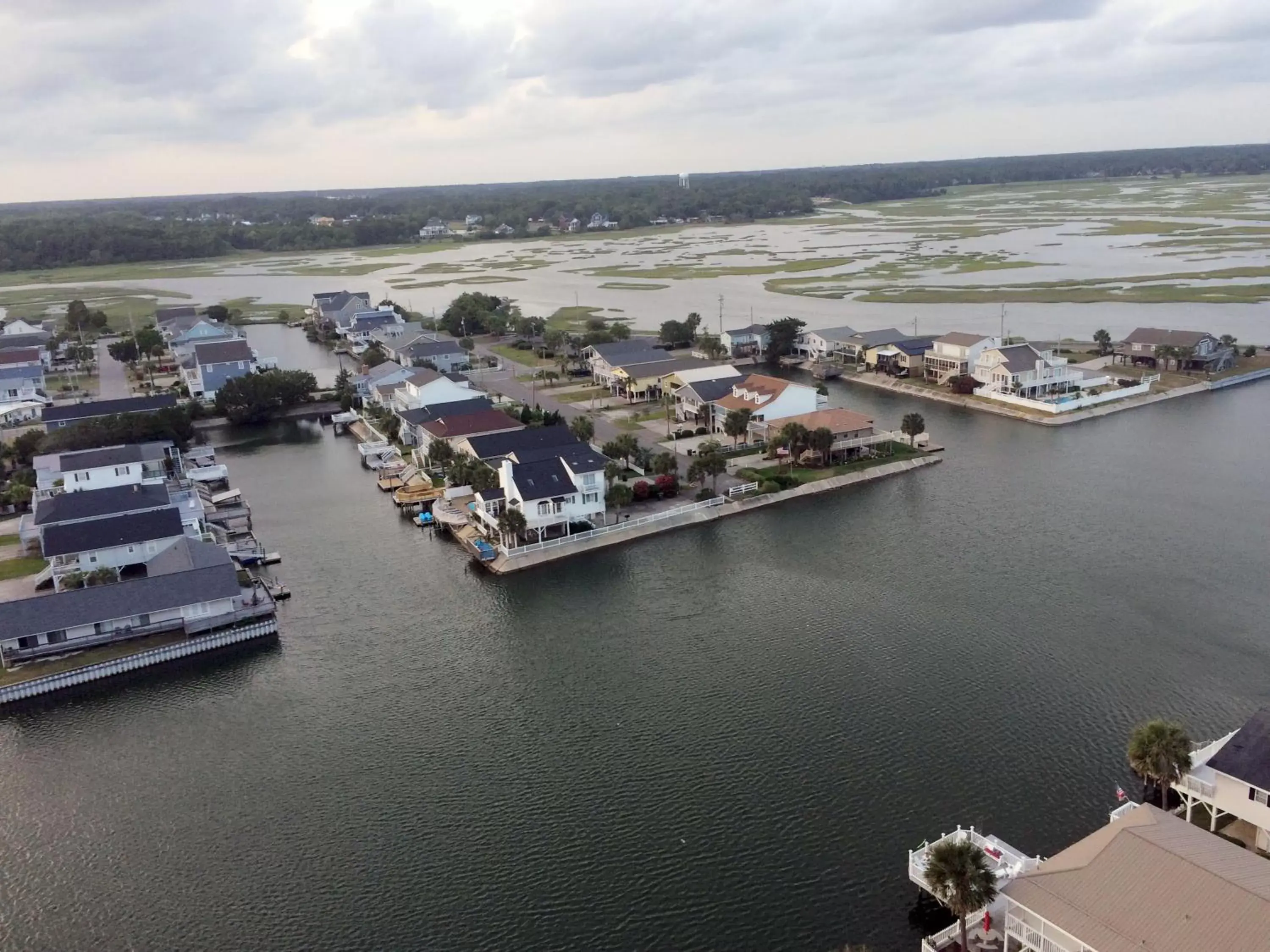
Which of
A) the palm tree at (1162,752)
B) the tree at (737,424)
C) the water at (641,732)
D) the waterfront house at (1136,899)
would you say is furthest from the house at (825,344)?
the waterfront house at (1136,899)

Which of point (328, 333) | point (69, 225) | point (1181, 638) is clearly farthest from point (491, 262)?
point (1181, 638)

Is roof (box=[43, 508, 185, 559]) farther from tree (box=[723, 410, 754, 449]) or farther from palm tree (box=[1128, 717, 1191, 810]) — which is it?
palm tree (box=[1128, 717, 1191, 810])

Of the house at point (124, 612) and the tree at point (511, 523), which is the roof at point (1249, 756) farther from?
the house at point (124, 612)

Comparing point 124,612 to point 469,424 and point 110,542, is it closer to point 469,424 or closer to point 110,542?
point 110,542

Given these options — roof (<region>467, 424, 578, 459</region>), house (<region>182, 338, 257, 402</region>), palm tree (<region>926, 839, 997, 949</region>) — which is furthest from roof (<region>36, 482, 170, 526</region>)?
palm tree (<region>926, 839, 997, 949</region>)

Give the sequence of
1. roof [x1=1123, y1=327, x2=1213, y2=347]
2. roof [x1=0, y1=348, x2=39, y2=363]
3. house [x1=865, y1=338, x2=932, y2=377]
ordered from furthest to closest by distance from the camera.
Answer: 1. roof [x1=0, y1=348, x2=39, y2=363]
2. house [x1=865, y1=338, x2=932, y2=377]
3. roof [x1=1123, y1=327, x2=1213, y2=347]

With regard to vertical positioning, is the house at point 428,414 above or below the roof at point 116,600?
above
